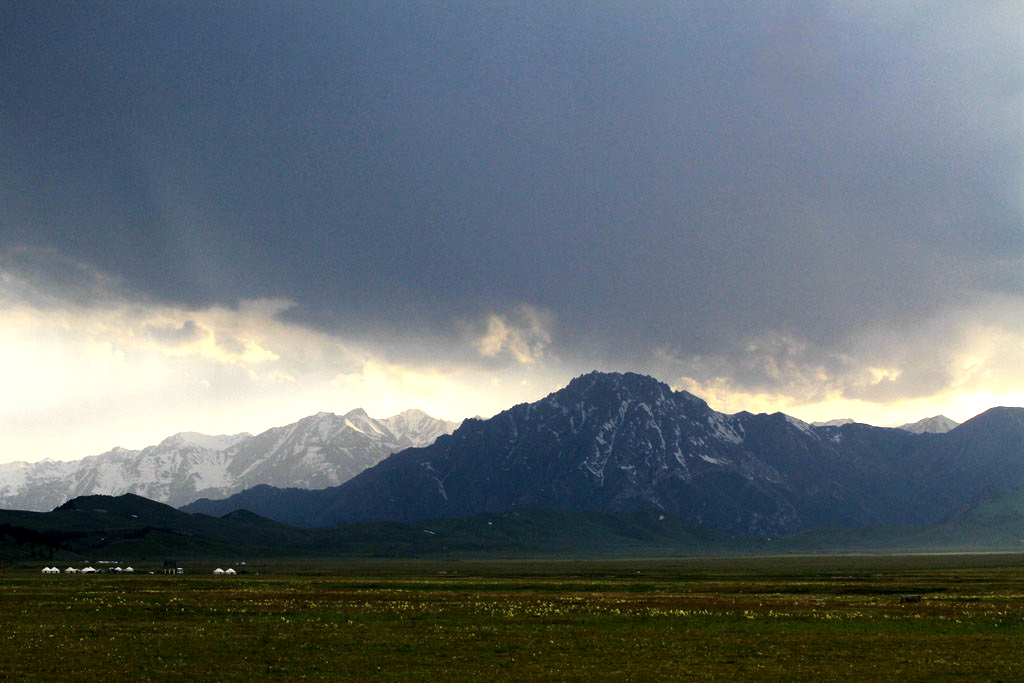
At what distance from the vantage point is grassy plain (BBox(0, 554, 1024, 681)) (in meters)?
43.3

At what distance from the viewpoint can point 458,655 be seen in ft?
159

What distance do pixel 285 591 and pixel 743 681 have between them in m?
82.7

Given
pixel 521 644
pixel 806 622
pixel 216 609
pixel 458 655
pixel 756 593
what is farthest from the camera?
pixel 756 593

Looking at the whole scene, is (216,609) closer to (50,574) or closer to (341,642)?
(341,642)

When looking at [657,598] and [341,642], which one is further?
[657,598]

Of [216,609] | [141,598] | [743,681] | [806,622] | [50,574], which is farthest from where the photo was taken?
[50,574]

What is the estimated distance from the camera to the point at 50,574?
172500mm

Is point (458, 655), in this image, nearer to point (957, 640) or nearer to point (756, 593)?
point (957, 640)

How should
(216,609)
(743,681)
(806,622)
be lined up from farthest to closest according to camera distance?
(216,609)
(806,622)
(743,681)

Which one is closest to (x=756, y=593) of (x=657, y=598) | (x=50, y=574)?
(x=657, y=598)

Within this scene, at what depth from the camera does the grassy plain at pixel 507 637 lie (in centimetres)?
4328

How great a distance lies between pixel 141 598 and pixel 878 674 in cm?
8232

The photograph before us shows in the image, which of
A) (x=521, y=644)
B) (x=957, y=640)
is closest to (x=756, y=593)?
(x=957, y=640)

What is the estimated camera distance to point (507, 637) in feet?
187
